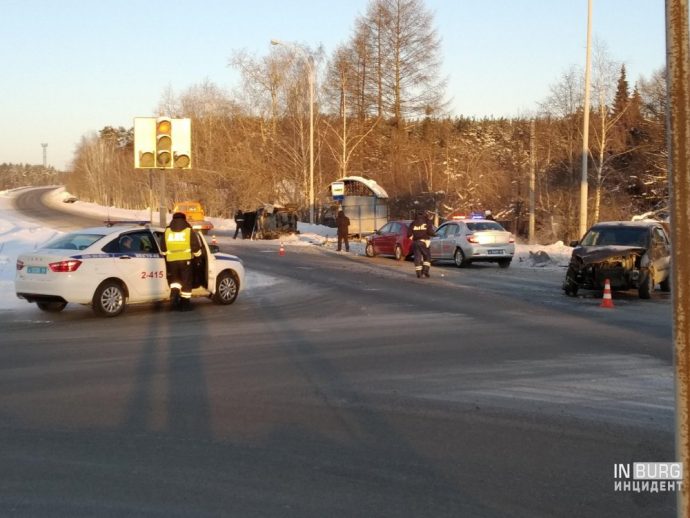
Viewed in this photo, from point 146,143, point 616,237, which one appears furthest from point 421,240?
point 146,143

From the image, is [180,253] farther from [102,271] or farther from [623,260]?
[623,260]

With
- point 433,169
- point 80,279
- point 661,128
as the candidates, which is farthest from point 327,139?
point 80,279

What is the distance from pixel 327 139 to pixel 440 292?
43.4m

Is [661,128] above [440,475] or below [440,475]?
above

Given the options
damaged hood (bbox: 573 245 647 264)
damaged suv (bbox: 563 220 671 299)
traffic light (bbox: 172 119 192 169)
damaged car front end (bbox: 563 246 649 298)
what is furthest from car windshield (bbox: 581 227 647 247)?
traffic light (bbox: 172 119 192 169)

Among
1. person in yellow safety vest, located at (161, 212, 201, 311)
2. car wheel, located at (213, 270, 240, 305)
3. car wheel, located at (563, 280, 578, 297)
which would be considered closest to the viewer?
person in yellow safety vest, located at (161, 212, 201, 311)

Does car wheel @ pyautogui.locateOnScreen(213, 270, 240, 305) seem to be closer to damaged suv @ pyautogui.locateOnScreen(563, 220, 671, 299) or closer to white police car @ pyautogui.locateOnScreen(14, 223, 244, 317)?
white police car @ pyautogui.locateOnScreen(14, 223, 244, 317)

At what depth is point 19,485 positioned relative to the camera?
5.48 metres

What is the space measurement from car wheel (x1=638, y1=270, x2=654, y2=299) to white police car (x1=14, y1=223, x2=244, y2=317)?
29.5ft

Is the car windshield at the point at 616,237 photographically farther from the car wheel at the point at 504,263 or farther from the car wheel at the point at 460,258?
the car wheel at the point at 460,258

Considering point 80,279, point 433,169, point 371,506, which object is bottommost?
point 371,506

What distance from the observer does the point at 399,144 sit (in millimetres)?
63625

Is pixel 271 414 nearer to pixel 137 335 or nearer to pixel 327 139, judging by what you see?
pixel 137 335

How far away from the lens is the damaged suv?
57.0 ft
